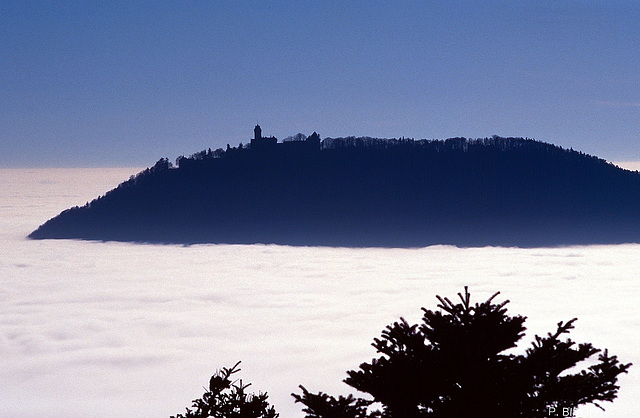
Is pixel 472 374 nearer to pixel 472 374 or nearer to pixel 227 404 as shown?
pixel 472 374

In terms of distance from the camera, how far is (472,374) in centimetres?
725

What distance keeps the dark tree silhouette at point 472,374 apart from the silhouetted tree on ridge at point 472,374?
0.5 inches

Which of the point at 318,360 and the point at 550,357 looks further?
the point at 318,360

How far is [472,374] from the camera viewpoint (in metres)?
7.25

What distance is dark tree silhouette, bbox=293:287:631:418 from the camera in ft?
23.8

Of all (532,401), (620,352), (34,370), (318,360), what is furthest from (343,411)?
(34,370)

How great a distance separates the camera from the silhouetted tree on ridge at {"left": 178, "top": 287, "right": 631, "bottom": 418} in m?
7.24

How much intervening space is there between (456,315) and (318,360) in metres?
184

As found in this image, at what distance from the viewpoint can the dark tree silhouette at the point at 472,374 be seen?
Result: 23.8 feet

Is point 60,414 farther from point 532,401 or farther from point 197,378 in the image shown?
point 532,401

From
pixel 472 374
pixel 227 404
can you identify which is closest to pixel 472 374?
pixel 472 374

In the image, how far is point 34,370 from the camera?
198125 mm

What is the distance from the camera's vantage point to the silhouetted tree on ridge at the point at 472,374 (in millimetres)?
7242

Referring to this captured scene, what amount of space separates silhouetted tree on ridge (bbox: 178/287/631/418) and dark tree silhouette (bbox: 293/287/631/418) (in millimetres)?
12
